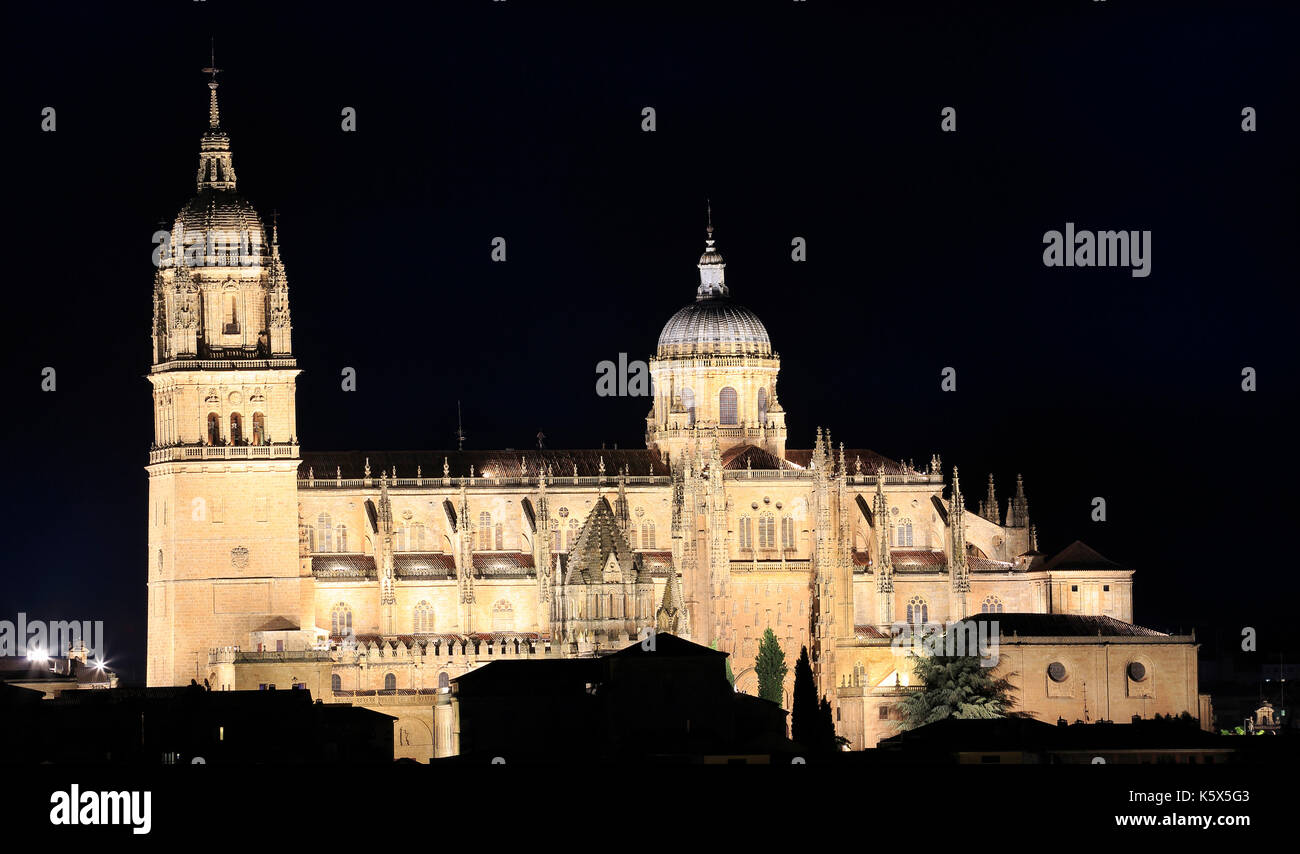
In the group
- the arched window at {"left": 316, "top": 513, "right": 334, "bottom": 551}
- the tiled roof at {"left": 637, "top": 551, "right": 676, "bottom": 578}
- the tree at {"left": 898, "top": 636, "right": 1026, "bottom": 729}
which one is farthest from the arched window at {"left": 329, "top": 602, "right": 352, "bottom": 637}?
the tree at {"left": 898, "top": 636, "right": 1026, "bottom": 729}

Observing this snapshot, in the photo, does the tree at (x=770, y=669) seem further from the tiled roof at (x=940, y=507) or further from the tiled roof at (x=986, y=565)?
the tiled roof at (x=940, y=507)

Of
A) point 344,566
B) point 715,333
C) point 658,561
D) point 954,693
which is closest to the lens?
point 954,693

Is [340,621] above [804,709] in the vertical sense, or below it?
A: above

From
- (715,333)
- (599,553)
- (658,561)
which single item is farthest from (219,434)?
(715,333)

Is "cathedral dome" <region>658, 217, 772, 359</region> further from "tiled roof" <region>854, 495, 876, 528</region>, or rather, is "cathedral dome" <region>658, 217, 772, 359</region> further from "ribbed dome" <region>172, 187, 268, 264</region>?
"ribbed dome" <region>172, 187, 268, 264</region>

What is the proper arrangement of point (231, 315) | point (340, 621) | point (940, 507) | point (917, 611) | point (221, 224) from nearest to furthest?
point (340, 621)
point (221, 224)
point (231, 315)
point (917, 611)
point (940, 507)

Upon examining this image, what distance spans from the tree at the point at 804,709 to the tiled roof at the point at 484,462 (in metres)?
29.9

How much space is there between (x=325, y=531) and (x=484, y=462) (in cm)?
1060

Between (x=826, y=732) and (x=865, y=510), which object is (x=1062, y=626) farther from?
(x=826, y=732)

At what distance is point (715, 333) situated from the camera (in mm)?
196000

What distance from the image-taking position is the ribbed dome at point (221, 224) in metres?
178

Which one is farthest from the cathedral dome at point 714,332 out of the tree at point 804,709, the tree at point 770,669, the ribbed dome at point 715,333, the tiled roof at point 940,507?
the tree at point 804,709
